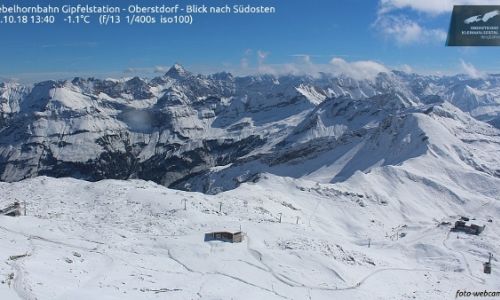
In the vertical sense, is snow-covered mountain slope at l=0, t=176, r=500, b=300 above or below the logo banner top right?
below

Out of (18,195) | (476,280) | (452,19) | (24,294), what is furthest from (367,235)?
(24,294)

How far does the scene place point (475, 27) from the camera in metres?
53.7

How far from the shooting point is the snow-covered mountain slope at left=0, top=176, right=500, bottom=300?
42562mm

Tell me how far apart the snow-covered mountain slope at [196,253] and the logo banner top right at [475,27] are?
88.7 feet

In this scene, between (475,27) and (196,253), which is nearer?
(196,253)

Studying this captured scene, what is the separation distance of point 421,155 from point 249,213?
115 metres

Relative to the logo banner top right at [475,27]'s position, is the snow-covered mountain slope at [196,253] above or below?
below

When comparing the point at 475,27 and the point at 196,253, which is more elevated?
the point at 475,27

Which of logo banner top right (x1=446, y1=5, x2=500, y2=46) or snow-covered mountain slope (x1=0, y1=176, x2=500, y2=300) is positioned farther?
logo banner top right (x1=446, y1=5, x2=500, y2=46)

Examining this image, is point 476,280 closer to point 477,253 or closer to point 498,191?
point 477,253

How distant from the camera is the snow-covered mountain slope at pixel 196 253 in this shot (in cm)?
4256

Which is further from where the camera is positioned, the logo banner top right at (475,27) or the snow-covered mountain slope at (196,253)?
the logo banner top right at (475,27)

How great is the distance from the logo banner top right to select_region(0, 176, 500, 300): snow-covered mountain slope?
2704 cm

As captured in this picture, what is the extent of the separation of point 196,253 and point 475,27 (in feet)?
127
